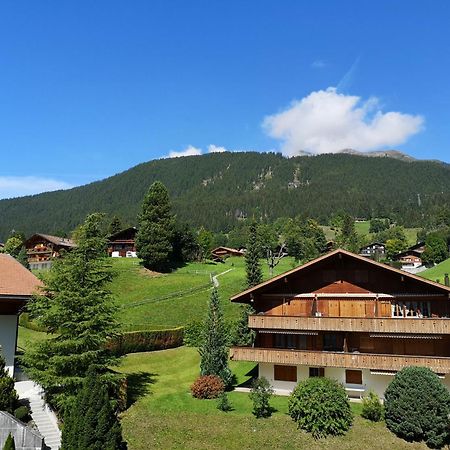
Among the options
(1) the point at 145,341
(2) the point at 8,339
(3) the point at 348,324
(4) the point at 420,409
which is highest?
(3) the point at 348,324

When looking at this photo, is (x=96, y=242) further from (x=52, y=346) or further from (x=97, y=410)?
(x=97, y=410)

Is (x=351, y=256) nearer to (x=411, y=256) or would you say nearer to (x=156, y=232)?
(x=156, y=232)

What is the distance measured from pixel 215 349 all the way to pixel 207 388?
3010 mm

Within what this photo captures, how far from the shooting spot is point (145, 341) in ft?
137

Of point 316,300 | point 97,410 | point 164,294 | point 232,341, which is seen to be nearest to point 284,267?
point 164,294

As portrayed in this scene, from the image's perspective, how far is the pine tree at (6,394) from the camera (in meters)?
23.6

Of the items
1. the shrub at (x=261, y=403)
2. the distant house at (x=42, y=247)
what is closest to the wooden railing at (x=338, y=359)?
the shrub at (x=261, y=403)

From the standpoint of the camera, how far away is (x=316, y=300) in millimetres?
34094

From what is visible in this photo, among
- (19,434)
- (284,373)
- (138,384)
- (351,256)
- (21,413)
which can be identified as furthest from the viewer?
(284,373)

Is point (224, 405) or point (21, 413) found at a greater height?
point (21, 413)

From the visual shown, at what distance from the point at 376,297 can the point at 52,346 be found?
20443mm

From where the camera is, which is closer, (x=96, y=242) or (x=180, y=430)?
(x=180, y=430)

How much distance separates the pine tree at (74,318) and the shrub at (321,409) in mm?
10533

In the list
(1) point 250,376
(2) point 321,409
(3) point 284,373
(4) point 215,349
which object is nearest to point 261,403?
(2) point 321,409
